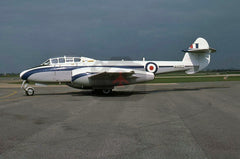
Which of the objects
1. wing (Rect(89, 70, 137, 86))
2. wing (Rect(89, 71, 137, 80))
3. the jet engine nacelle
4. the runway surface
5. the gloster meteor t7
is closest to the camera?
the runway surface

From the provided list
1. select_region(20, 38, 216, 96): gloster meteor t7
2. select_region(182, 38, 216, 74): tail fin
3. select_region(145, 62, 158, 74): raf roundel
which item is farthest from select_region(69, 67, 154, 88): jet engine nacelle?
select_region(182, 38, 216, 74): tail fin

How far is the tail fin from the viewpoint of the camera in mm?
19641

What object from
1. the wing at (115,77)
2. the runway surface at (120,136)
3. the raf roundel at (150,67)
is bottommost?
the runway surface at (120,136)

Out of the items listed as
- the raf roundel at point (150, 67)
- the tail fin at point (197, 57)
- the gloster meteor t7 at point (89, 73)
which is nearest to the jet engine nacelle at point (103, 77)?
the gloster meteor t7 at point (89, 73)

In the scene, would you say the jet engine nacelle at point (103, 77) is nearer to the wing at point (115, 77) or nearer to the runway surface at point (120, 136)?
the wing at point (115, 77)

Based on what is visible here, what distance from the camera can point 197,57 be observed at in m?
19.8

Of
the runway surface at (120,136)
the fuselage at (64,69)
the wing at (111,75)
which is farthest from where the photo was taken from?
the fuselage at (64,69)

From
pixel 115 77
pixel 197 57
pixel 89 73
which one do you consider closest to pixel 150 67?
pixel 115 77

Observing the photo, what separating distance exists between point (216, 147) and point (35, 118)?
5.98 metres

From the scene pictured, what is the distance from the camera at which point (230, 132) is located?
5914 millimetres

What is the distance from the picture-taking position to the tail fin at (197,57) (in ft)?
64.4

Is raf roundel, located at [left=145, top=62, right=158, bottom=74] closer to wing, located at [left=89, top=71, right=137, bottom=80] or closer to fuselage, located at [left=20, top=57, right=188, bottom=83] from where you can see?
fuselage, located at [left=20, top=57, right=188, bottom=83]

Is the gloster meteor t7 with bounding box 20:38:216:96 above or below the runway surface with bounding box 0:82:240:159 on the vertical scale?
above

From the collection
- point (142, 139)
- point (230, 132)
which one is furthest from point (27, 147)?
point (230, 132)
